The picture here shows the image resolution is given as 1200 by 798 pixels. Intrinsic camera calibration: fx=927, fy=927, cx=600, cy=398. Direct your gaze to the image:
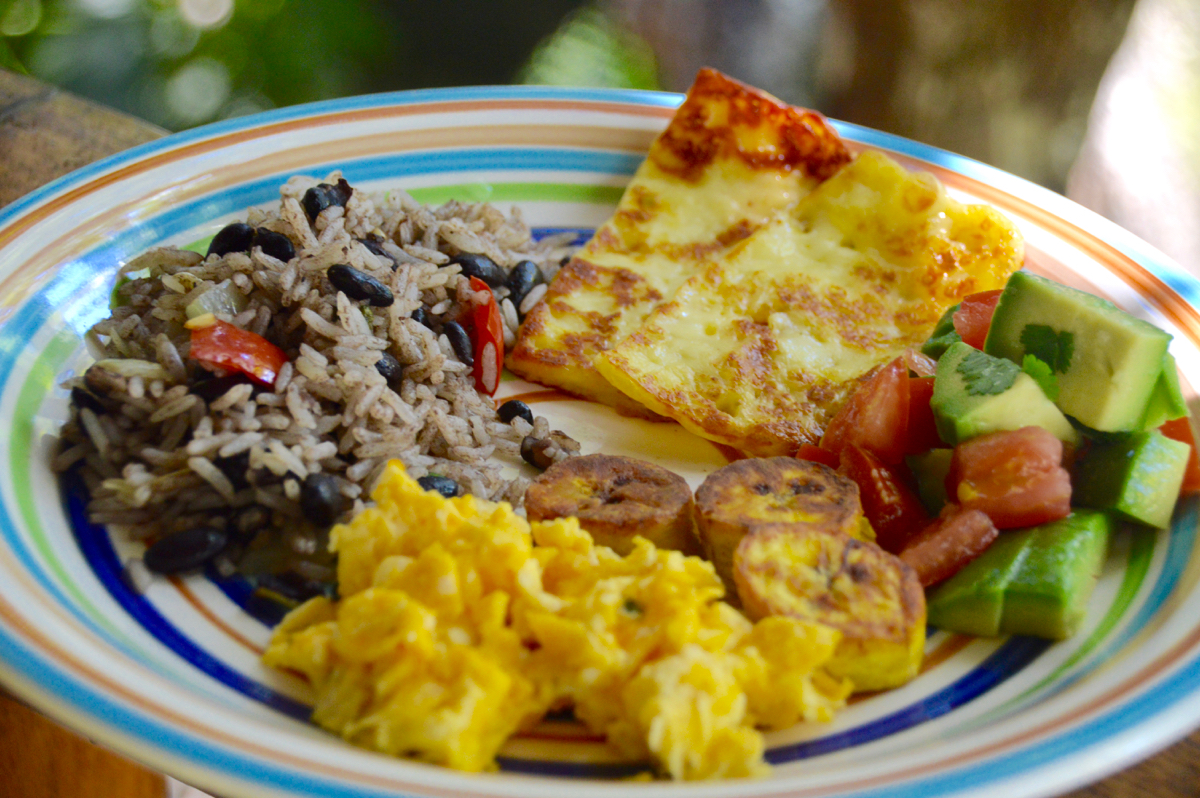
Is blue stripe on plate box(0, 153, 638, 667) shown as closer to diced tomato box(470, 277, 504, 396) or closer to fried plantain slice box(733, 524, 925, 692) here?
diced tomato box(470, 277, 504, 396)

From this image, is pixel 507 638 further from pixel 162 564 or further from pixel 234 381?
pixel 234 381

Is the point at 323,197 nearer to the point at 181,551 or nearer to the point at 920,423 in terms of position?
the point at 181,551

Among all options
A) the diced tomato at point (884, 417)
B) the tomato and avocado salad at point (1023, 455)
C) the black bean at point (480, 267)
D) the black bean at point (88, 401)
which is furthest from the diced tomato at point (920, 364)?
the black bean at point (88, 401)

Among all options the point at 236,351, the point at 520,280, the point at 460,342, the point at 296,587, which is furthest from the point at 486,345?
the point at 296,587

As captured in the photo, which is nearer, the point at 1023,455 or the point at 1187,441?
the point at 1023,455

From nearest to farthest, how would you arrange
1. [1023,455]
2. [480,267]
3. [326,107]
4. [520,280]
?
[1023,455], [480,267], [520,280], [326,107]

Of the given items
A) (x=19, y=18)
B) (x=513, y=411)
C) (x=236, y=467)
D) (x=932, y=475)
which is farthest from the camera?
(x=19, y=18)

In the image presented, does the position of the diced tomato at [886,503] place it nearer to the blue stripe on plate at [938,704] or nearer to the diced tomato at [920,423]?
the diced tomato at [920,423]
